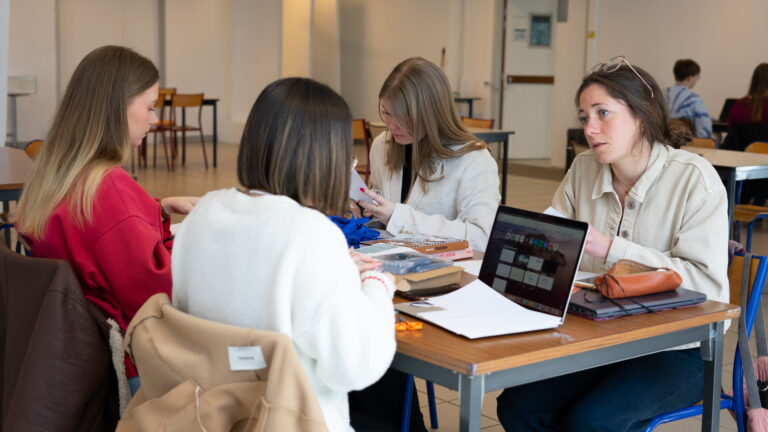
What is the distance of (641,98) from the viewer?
7.38ft

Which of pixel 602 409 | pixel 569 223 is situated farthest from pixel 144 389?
pixel 602 409

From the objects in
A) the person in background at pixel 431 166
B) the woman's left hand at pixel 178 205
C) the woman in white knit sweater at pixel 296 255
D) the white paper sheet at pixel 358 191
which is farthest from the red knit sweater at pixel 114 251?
the person in background at pixel 431 166

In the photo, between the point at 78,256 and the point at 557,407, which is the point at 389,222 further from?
the point at 78,256

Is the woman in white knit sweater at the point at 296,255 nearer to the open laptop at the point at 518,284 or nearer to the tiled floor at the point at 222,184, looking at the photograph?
the open laptop at the point at 518,284

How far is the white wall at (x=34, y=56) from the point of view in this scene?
433 inches

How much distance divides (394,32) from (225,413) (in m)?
8.87

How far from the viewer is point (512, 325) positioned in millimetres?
1638

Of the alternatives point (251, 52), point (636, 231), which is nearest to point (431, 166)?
point (636, 231)

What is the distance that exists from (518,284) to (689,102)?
6.68 meters

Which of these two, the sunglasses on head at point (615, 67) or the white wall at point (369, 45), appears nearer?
the sunglasses on head at point (615, 67)

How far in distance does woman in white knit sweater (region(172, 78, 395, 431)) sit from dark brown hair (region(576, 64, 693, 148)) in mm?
949

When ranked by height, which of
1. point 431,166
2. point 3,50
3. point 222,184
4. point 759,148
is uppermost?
point 3,50

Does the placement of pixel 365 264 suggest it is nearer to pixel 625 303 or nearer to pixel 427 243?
pixel 625 303

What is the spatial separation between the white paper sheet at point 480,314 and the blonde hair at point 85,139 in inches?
30.2
